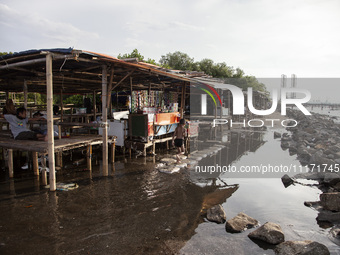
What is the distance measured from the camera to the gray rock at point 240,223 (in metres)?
4.69

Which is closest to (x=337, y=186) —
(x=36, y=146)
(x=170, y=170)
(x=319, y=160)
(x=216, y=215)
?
(x=319, y=160)

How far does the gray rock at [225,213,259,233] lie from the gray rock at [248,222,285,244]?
268 mm

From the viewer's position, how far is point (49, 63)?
6.02 meters

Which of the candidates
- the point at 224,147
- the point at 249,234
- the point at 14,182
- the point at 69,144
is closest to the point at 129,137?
the point at 69,144

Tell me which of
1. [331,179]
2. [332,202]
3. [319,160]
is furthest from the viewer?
[319,160]

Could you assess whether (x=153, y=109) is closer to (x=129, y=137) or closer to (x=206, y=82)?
(x=129, y=137)

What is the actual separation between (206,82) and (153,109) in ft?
11.7

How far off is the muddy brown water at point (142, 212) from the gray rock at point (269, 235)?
13 cm

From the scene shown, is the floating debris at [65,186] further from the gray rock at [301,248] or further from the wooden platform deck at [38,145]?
the gray rock at [301,248]

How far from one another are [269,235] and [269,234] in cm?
2

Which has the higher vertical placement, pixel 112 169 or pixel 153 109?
pixel 153 109

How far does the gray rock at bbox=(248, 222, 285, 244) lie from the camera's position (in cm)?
434

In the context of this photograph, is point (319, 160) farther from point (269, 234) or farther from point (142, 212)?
point (142, 212)

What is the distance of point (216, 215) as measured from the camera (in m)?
5.08
